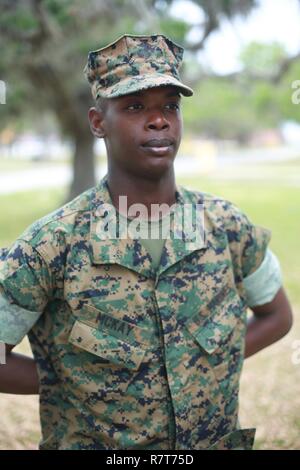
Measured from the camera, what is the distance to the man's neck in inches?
67.5

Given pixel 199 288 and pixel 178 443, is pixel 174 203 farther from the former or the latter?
pixel 178 443

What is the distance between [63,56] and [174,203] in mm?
9118

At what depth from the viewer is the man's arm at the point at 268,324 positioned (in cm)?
203

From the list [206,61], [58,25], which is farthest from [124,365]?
[206,61]

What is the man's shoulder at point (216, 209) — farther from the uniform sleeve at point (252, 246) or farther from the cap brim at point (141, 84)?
the cap brim at point (141, 84)

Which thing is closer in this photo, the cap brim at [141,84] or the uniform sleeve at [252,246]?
the cap brim at [141,84]

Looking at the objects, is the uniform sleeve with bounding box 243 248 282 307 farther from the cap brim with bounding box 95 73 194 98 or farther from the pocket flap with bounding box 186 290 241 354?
the cap brim with bounding box 95 73 194 98

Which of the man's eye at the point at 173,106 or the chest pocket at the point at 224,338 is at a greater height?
the man's eye at the point at 173,106

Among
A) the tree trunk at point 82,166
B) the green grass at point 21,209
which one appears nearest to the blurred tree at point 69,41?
the tree trunk at point 82,166

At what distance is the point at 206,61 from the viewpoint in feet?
42.5

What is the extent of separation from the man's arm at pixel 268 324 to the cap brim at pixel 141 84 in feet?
2.57

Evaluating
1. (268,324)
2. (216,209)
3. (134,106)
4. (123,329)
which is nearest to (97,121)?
(134,106)

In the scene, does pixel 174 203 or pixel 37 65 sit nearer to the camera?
pixel 174 203
